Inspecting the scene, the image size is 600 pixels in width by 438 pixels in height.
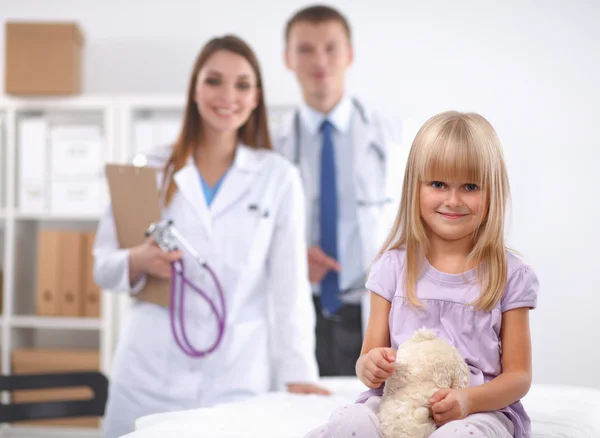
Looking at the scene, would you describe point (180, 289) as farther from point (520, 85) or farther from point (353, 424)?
point (520, 85)

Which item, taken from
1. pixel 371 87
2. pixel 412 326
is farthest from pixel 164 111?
pixel 412 326

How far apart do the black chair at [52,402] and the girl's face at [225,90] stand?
725 mm

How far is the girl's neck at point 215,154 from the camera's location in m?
2.13

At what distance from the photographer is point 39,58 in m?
3.57

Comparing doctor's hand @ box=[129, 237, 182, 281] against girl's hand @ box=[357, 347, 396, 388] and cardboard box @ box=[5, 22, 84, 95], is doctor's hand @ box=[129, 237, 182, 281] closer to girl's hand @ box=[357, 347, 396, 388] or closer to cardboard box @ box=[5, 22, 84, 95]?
girl's hand @ box=[357, 347, 396, 388]

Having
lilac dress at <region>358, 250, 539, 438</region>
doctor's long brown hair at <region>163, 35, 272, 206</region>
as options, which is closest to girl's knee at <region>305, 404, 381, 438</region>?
lilac dress at <region>358, 250, 539, 438</region>

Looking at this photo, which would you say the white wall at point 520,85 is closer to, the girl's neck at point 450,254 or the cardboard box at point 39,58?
the cardboard box at point 39,58

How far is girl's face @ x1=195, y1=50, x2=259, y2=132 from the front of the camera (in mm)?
2062

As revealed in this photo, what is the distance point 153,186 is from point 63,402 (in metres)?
0.58

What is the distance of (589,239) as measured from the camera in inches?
152

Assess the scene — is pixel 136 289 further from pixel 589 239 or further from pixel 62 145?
pixel 589 239

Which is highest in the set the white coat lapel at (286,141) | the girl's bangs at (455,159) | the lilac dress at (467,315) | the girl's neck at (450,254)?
the white coat lapel at (286,141)

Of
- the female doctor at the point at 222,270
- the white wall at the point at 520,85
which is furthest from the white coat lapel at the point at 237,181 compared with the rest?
the white wall at the point at 520,85

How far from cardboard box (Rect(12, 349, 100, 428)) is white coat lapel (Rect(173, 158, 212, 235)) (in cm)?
179
